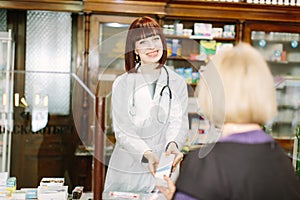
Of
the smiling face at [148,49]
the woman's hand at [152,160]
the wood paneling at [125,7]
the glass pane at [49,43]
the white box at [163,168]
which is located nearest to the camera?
the white box at [163,168]

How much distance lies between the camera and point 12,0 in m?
3.74

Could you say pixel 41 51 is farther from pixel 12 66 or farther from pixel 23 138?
pixel 23 138

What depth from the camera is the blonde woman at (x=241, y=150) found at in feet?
3.76

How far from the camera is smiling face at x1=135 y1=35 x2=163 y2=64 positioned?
1829 mm

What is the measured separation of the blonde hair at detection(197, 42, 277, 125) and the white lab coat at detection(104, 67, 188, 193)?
21.8 inches

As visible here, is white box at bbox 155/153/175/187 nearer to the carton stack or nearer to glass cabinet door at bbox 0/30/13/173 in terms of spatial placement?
the carton stack

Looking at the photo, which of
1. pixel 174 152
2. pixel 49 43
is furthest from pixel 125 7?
pixel 174 152

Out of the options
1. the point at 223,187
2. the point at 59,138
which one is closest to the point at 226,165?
the point at 223,187

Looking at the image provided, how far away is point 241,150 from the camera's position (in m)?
1.17

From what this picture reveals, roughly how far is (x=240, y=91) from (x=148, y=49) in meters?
0.71

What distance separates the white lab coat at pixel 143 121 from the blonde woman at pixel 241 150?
1.83ft

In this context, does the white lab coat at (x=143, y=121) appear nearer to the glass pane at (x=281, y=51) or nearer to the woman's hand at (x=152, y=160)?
the woman's hand at (x=152, y=160)

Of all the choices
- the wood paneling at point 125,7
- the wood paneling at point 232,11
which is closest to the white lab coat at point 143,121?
the wood paneling at point 125,7

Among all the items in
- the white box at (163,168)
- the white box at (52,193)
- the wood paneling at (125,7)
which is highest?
the wood paneling at (125,7)
